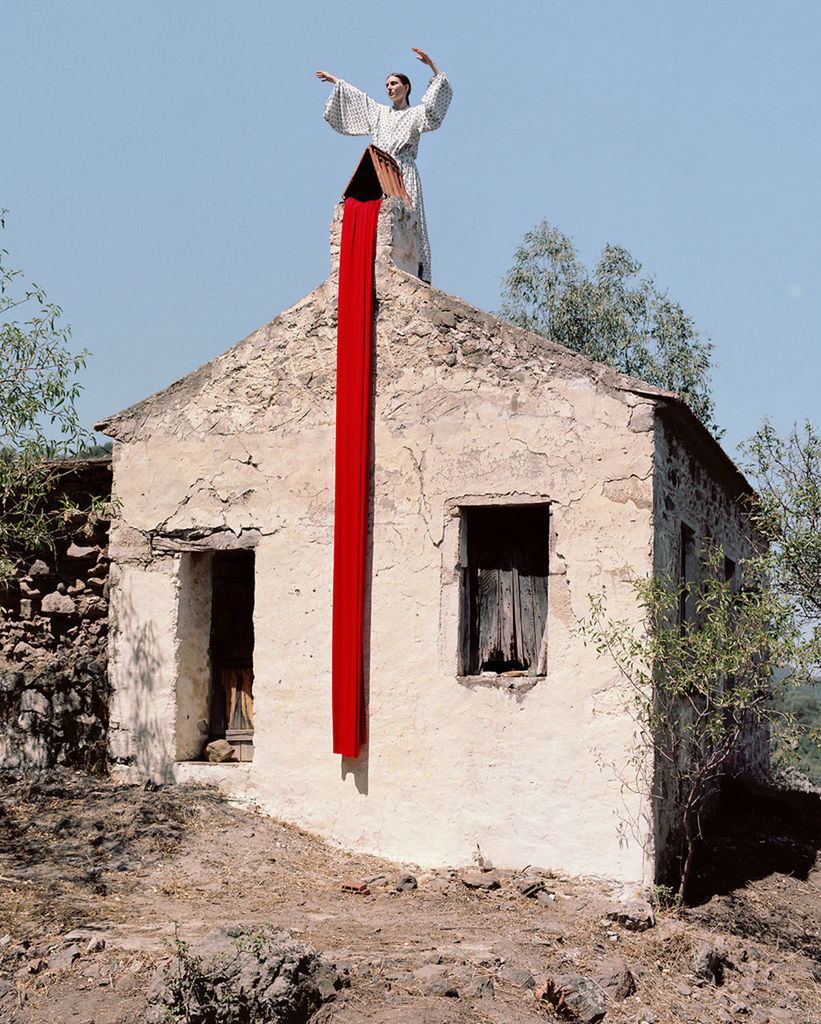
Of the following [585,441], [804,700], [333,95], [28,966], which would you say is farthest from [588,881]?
[804,700]

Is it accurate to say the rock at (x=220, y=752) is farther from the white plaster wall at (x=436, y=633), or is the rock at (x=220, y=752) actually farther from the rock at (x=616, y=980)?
the rock at (x=616, y=980)

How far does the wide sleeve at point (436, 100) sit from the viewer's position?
12.0 metres

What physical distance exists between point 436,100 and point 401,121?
0.45 metres

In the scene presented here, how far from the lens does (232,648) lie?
11.2m

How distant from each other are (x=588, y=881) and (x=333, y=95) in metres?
8.27

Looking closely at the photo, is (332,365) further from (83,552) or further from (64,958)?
(64,958)

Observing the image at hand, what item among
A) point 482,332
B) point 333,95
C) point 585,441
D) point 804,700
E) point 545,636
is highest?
point 333,95

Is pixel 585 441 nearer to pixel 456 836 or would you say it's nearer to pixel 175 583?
pixel 456 836

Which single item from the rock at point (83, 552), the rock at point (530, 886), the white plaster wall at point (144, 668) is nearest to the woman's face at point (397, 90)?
the white plaster wall at point (144, 668)

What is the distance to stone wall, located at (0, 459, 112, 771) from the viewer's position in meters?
11.0

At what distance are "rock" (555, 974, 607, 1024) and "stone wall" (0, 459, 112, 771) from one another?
548 cm

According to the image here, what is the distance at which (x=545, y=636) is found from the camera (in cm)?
955

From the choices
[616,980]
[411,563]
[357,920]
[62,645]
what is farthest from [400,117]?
[616,980]

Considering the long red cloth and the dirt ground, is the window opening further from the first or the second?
the long red cloth
